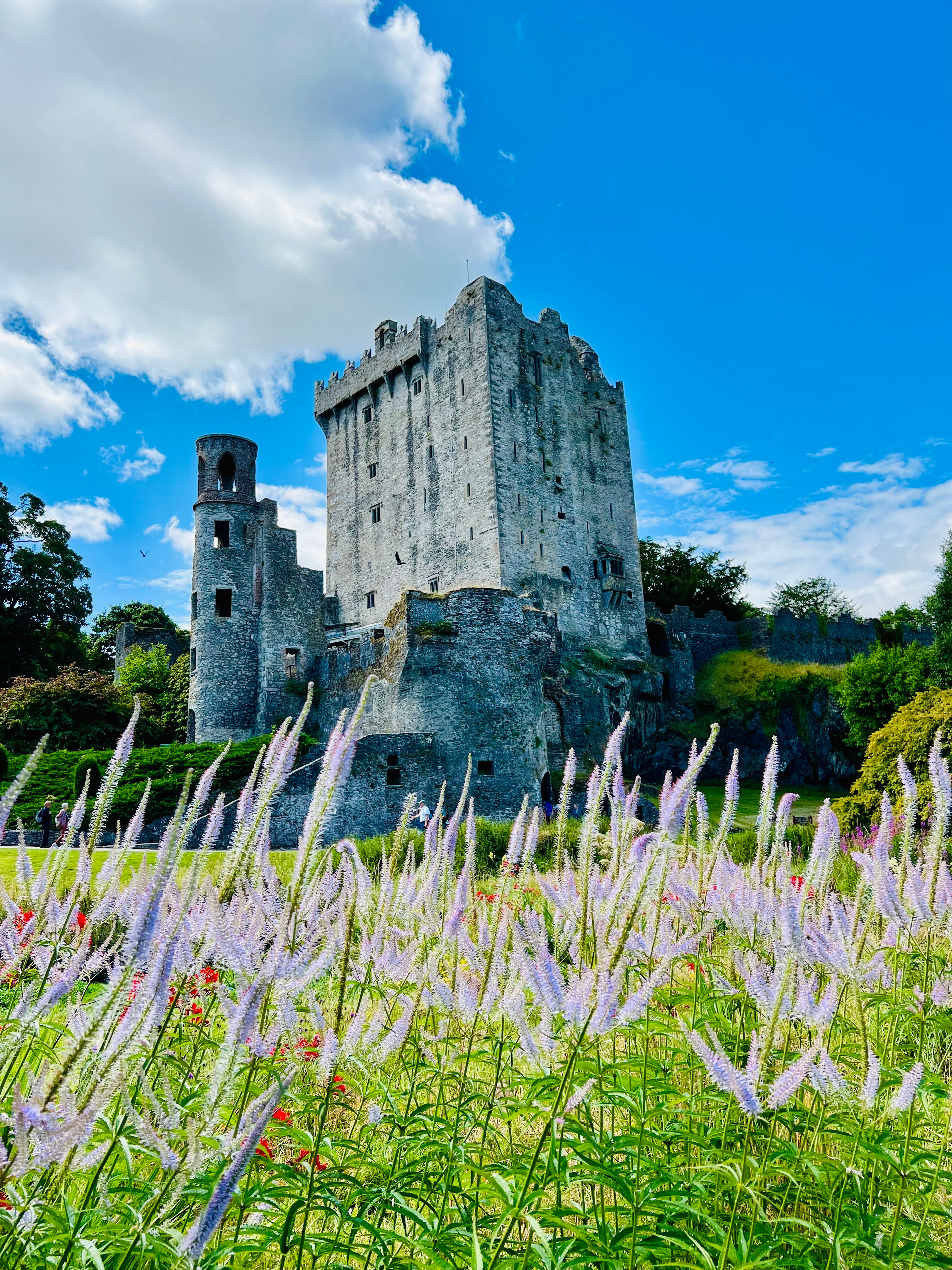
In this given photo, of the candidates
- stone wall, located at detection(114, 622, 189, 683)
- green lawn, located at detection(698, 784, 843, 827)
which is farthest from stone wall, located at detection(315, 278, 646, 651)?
stone wall, located at detection(114, 622, 189, 683)

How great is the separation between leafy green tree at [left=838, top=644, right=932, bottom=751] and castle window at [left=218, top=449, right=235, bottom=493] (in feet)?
88.9

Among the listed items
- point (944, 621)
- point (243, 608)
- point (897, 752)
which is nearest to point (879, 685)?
point (944, 621)

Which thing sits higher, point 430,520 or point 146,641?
point 430,520

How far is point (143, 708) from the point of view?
33406mm

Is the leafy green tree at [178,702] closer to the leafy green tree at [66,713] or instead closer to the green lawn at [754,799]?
the leafy green tree at [66,713]

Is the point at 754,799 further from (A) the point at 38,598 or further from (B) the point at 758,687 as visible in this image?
(A) the point at 38,598

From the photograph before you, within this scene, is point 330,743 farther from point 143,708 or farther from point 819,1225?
point 143,708

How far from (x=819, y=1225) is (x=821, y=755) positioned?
39.7m

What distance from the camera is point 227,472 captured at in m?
36.5

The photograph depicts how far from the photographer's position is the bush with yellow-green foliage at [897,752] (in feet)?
37.7

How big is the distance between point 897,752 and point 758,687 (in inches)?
1151

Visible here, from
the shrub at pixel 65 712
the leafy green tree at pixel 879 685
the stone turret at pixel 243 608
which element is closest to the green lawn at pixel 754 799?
the leafy green tree at pixel 879 685

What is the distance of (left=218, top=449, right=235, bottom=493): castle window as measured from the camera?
36.2m

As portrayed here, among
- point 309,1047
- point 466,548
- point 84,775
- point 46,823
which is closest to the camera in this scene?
point 309,1047
